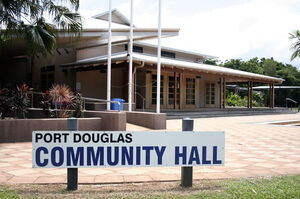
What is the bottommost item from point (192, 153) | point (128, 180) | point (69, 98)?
point (128, 180)

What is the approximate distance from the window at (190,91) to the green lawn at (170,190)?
1788 centimetres

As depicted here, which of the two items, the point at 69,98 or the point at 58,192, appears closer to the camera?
the point at 58,192

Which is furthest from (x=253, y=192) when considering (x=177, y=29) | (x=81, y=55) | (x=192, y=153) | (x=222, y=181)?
(x=81, y=55)

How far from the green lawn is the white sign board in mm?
350

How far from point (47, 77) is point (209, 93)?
40.7 feet

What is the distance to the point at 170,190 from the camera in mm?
4027

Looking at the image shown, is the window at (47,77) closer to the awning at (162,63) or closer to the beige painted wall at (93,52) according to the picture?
the awning at (162,63)

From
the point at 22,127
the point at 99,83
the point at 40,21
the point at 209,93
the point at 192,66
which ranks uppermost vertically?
the point at 40,21

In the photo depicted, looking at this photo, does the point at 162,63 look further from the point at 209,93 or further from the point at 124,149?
the point at 124,149

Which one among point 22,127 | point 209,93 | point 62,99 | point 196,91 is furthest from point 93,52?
point 22,127

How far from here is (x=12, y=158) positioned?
6.07 metres

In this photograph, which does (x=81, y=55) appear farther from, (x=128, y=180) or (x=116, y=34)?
(x=128, y=180)

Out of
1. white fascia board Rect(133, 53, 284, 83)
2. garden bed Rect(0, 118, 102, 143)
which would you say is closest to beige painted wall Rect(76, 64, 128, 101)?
white fascia board Rect(133, 53, 284, 83)

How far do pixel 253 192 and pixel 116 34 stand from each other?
1161 cm
